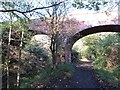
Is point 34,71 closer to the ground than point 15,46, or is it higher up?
closer to the ground

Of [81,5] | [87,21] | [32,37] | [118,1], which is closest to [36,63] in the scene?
[32,37]

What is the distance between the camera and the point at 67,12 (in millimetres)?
13375

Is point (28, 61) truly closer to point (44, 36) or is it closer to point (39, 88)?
point (44, 36)

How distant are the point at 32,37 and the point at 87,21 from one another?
5649 millimetres

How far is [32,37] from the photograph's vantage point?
14.8 metres

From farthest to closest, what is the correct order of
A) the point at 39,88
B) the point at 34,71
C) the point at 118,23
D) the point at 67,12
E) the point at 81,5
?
the point at 118,23 → the point at 34,71 → the point at 67,12 → the point at 39,88 → the point at 81,5

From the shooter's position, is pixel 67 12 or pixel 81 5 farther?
pixel 67 12

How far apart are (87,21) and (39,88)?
9.30 metres

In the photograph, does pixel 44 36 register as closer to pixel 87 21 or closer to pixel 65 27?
pixel 65 27

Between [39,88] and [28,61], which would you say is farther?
[28,61]

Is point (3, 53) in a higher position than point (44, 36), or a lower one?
lower

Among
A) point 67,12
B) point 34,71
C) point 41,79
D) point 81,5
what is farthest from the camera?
point 34,71

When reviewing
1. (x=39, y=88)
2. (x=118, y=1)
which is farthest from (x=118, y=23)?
(x=118, y=1)

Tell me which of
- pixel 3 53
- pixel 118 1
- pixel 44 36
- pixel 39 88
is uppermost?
pixel 118 1
